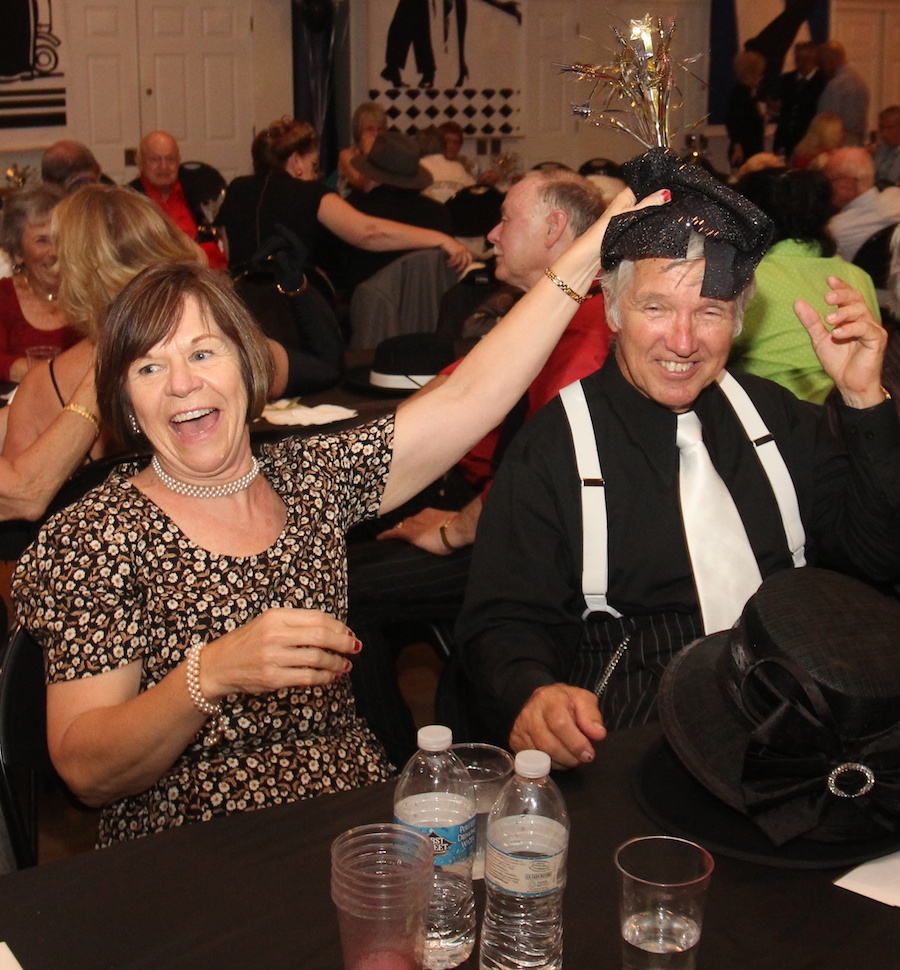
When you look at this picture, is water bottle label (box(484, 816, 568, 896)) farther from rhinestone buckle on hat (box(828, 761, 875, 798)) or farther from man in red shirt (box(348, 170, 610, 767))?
man in red shirt (box(348, 170, 610, 767))

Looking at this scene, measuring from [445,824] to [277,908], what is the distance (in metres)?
0.20

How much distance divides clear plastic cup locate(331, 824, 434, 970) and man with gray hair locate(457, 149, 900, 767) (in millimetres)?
796

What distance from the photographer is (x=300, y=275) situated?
153 inches

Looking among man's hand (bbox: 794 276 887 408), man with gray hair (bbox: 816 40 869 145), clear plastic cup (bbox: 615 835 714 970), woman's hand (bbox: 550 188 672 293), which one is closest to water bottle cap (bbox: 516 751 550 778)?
clear plastic cup (bbox: 615 835 714 970)

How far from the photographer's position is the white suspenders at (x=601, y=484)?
6.66ft

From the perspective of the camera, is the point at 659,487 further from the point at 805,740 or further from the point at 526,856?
the point at 526,856

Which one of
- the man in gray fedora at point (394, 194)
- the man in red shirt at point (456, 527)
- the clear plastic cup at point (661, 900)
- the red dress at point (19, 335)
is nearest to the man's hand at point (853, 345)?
the man in red shirt at point (456, 527)

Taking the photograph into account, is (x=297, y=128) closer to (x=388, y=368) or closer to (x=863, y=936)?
(x=388, y=368)

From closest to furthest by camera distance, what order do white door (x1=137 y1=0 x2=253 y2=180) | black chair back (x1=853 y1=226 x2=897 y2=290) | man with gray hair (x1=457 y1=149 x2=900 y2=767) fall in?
1. man with gray hair (x1=457 y1=149 x2=900 y2=767)
2. black chair back (x1=853 y1=226 x2=897 y2=290)
3. white door (x1=137 y1=0 x2=253 y2=180)

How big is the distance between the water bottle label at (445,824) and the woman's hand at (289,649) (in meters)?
0.19

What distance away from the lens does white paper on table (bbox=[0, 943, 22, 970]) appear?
1.17 meters

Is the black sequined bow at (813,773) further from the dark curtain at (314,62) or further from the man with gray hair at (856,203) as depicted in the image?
the dark curtain at (314,62)

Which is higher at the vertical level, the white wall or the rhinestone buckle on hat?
the white wall

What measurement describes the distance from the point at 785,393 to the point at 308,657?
127 centimetres
